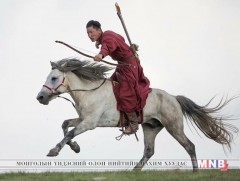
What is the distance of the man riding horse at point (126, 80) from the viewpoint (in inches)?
522

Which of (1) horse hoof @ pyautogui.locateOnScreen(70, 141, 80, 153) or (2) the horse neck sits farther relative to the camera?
(2) the horse neck

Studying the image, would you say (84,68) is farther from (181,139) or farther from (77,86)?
(181,139)

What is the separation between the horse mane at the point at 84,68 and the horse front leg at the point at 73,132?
1073mm

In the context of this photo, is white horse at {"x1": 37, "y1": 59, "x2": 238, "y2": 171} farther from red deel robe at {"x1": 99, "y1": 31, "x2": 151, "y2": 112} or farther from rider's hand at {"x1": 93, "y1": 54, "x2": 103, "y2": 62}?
rider's hand at {"x1": 93, "y1": 54, "x2": 103, "y2": 62}

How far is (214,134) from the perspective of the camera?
15.1 meters

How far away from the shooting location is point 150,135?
14617 millimetres

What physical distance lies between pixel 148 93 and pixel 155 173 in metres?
2.38

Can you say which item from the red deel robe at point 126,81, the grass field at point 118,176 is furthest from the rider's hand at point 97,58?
the grass field at point 118,176

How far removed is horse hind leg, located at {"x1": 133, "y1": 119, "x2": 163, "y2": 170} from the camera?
1444 cm

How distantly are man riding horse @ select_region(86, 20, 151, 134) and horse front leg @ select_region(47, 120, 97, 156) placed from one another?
86cm

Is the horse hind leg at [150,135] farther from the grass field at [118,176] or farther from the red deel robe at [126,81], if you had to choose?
the grass field at [118,176]

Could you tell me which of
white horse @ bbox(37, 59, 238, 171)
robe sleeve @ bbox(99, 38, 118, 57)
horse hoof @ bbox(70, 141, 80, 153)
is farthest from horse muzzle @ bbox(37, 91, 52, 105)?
robe sleeve @ bbox(99, 38, 118, 57)

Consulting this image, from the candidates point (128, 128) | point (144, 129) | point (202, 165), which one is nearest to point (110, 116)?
point (128, 128)

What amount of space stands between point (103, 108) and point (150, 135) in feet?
6.15
